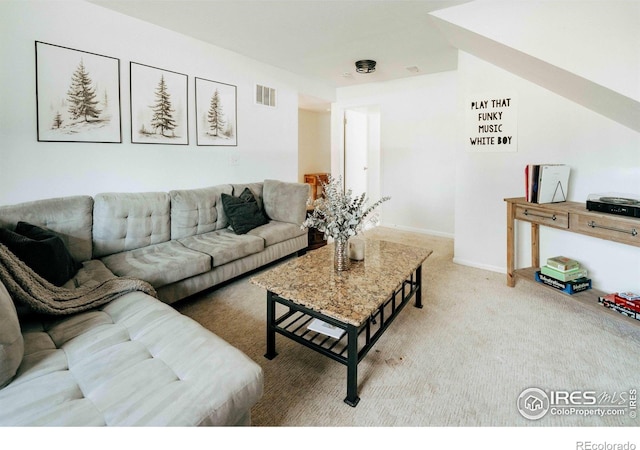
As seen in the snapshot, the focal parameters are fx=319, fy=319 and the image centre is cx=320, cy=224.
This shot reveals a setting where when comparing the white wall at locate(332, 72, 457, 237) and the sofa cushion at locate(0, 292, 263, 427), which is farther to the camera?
the white wall at locate(332, 72, 457, 237)

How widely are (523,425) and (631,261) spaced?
1863 mm

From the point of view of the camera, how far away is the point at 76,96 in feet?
8.26

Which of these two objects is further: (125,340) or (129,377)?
(125,340)

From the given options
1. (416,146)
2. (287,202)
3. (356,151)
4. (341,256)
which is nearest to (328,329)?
(341,256)

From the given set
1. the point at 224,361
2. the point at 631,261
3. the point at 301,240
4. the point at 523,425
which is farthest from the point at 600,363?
the point at 301,240

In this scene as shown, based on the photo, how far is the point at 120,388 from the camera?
3.49 feet

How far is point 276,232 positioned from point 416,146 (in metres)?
2.79

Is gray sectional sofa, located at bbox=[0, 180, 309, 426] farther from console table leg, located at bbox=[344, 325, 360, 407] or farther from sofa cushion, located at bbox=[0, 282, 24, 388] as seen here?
console table leg, located at bbox=[344, 325, 360, 407]

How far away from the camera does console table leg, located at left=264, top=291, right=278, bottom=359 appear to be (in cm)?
184

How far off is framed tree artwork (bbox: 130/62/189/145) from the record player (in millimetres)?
3539

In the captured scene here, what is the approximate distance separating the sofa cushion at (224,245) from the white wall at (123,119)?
710 mm

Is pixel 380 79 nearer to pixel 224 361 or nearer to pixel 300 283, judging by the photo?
pixel 300 283

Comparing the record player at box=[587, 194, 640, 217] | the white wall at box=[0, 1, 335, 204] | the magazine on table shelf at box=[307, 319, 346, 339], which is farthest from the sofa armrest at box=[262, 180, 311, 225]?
the record player at box=[587, 194, 640, 217]

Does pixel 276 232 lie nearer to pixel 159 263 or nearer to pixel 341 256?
pixel 159 263
